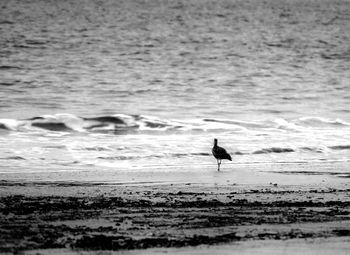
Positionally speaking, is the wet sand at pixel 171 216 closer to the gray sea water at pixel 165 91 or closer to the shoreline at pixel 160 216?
the shoreline at pixel 160 216

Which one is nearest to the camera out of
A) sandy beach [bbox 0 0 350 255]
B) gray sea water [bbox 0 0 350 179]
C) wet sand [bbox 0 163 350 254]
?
wet sand [bbox 0 163 350 254]

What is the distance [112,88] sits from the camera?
3653 cm

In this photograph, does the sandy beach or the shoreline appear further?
the sandy beach

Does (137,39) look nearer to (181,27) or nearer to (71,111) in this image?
(181,27)

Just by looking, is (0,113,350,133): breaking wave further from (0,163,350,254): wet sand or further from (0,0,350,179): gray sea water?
(0,163,350,254): wet sand

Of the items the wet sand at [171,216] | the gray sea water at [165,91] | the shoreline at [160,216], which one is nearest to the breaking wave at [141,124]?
the gray sea water at [165,91]

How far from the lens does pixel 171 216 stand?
8.68 meters

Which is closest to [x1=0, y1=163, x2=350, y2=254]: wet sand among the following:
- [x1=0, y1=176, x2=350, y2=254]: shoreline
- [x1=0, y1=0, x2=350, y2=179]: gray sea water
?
[x1=0, y1=176, x2=350, y2=254]: shoreline

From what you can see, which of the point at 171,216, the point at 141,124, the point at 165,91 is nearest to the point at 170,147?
the point at 141,124

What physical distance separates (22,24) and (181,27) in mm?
15194

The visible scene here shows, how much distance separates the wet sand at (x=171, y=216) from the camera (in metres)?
7.32

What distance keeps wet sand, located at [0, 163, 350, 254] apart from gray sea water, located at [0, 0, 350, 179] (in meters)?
2.64

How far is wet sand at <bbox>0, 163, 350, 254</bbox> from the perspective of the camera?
7324 mm

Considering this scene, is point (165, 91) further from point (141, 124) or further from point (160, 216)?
point (160, 216)
